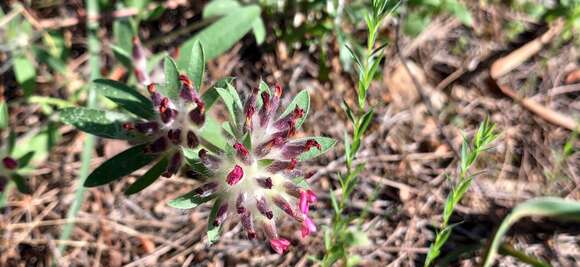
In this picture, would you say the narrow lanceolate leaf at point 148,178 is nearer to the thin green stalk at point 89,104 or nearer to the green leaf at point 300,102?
the thin green stalk at point 89,104

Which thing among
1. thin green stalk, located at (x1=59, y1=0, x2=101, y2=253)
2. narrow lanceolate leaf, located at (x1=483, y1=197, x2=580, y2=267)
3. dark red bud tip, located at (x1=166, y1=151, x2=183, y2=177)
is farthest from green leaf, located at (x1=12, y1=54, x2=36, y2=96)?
narrow lanceolate leaf, located at (x1=483, y1=197, x2=580, y2=267)

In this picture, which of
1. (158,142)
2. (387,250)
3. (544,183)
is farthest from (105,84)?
(544,183)

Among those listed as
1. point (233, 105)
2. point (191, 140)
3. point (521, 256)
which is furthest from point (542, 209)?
point (191, 140)

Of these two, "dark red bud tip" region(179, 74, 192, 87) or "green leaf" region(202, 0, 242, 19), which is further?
"green leaf" region(202, 0, 242, 19)

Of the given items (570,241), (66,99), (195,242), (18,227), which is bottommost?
(570,241)

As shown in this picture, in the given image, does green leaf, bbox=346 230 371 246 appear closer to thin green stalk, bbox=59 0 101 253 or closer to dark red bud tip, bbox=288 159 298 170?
dark red bud tip, bbox=288 159 298 170

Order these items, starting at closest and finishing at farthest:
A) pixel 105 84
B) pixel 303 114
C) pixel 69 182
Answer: pixel 303 114 < pixel 105 84 < pixel 69 182

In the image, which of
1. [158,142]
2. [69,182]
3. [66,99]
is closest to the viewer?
[158,142]

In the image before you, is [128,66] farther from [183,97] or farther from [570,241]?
[570,241]
